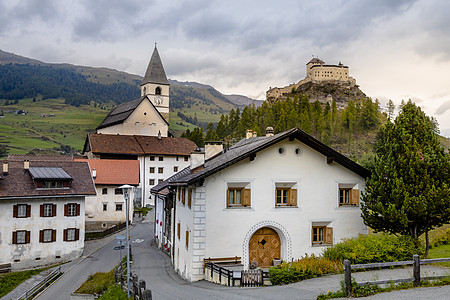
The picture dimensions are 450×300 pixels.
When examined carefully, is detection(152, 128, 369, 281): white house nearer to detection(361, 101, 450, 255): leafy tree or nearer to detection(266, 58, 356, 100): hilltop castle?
detection(361, 101, 450, 255): leafy tree

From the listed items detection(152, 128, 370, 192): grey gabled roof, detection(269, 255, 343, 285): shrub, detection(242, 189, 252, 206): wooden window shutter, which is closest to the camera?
detection(269, 255, 343, 285): shrub

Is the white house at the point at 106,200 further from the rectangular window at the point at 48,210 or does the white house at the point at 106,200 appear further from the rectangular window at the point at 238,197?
the rectangular window at the point at 238,197

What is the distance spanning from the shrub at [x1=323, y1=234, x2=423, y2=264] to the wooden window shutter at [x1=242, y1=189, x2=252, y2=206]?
14.6 ft

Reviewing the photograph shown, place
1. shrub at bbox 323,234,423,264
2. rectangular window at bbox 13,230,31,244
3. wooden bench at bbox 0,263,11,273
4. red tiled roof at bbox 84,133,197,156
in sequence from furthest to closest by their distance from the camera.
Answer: red tiled roof at bbox 84,133,197,156
rectangular window at bbox 13,230,31,244
wooden bench at bbox 0,263,11,273
shrub at bbox 323,234,423,264

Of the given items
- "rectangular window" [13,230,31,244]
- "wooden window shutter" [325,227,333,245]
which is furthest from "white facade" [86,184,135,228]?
"wooden window shutter" [325,227,333,245]

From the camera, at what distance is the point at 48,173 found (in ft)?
120

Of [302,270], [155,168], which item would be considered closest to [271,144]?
[302,270]

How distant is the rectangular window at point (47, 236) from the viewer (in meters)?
35.4

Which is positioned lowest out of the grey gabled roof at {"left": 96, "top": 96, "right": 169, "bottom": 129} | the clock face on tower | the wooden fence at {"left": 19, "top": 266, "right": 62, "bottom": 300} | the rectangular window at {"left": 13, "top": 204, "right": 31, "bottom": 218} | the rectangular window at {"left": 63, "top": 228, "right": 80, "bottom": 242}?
the wooden fence at {"left": 19, "top": 266, "right": 62, "bottom": 300}

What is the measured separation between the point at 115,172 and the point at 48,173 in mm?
17542

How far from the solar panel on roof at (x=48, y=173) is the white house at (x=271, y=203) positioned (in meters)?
18.5

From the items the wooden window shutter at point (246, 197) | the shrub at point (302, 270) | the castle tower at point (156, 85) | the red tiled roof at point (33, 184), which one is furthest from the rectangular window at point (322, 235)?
the castle tower at point (156, 85)

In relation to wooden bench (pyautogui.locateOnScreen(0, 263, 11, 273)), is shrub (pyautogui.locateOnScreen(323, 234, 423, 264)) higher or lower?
higher

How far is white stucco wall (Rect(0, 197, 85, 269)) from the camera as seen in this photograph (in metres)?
34.1
